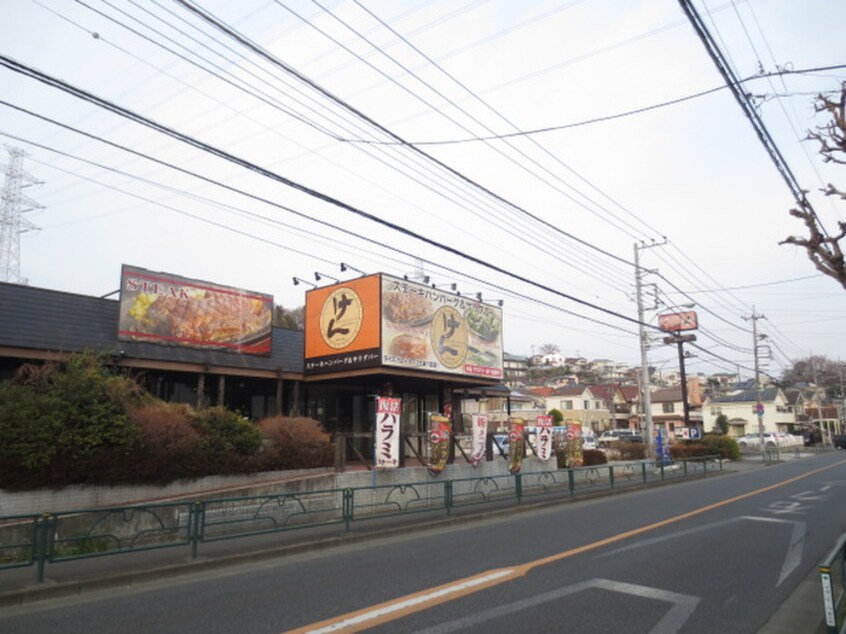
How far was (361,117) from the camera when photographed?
Result: 32.6ft

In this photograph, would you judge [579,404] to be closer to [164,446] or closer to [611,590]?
[164,446]

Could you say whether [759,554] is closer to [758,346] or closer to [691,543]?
[691,543]

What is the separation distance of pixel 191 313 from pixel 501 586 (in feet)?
50.3

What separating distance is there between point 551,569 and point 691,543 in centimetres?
358

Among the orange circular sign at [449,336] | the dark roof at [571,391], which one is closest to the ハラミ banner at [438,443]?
the orange circular sign at [449,336]

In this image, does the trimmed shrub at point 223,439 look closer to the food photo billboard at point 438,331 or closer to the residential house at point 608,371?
the food photo billboard at point 438,331

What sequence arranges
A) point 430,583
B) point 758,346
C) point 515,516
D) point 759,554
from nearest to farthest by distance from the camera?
point 430,583, point 759,554, point 515,516, point 758,346

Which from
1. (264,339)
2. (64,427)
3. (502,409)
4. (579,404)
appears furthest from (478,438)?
(579,404)

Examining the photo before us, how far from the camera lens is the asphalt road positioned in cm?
614

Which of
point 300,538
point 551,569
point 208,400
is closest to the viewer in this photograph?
point 551,569

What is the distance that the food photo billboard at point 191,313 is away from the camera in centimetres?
1806

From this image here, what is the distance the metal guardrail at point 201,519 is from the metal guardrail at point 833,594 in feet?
26.7

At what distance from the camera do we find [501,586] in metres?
7.47

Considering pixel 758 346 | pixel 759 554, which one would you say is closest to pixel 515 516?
pixel 759 554
